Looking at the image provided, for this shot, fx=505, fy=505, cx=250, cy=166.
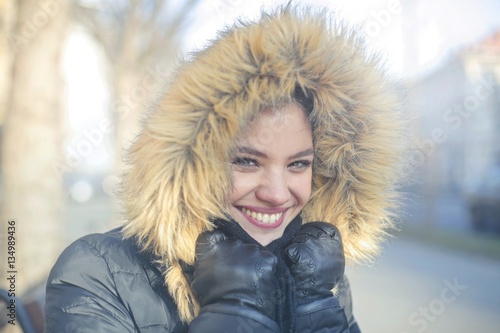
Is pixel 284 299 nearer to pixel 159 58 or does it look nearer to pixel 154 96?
pixel 154 96

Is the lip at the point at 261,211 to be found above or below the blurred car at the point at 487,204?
above

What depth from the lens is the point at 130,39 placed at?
9.73 meters

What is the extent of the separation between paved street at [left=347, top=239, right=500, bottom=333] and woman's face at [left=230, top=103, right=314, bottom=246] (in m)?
2.41

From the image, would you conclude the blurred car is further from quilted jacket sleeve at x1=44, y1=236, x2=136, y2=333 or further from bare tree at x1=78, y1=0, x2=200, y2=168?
quilted jacket sleeve at x1=44, y1=236, x2=136, y2=333

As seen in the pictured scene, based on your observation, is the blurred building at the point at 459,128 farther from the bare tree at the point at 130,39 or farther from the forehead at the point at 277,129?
the forehead at the point at 277,129

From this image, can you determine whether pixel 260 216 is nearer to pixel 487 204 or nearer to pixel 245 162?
pixel 245 162

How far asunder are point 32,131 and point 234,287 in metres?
3.10

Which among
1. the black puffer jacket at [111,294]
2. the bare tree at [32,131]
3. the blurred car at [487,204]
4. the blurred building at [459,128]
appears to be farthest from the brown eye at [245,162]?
the blurred car at [487,204]

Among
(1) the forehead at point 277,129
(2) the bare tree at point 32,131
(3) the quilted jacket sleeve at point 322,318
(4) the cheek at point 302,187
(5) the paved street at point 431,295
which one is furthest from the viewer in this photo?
(5) the paved street at point 431,295

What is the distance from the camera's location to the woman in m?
1.63

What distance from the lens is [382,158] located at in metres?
2.12

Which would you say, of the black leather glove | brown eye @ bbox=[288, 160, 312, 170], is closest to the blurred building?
brown eye @ bbox=[288, 160, 312, 170]

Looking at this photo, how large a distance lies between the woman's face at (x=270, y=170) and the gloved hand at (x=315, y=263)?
0.14 meters

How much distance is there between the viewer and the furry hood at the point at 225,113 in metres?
1.76
